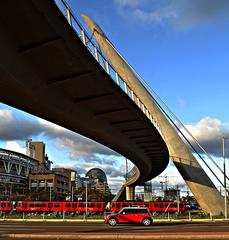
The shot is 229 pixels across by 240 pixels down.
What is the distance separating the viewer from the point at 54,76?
2072 centimetres

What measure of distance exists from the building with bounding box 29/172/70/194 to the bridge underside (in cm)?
14360

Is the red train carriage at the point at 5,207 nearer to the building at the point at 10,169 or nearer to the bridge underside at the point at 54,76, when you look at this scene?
the bridge underside at the point at 54,76

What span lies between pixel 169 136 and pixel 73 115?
1107 inches

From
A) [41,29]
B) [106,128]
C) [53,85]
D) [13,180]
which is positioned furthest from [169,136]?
[13,180]

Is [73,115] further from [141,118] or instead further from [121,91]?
[141,118]

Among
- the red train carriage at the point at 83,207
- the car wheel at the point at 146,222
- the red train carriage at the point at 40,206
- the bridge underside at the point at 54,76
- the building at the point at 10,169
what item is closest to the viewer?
the bridge underside at the point at 54,76

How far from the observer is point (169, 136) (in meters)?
52.1

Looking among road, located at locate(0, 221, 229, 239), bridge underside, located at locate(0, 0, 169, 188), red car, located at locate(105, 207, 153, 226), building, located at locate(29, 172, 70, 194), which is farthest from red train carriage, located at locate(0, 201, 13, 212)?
building, located at locate(29, 172, 70, 194)

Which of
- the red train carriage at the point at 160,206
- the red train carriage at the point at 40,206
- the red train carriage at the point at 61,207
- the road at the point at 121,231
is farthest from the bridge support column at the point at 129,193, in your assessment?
the road at the point at 121,231

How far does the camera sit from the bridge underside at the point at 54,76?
49.5 ft

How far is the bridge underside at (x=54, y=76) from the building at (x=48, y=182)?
144 meters

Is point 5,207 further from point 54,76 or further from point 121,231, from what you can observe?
point 54,76

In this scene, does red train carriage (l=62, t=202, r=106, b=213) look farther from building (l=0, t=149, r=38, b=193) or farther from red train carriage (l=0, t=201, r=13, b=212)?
building (l=0, t=149, r=38, b=193)

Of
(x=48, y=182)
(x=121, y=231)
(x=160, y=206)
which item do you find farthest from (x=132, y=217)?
(x=48, y=182)
